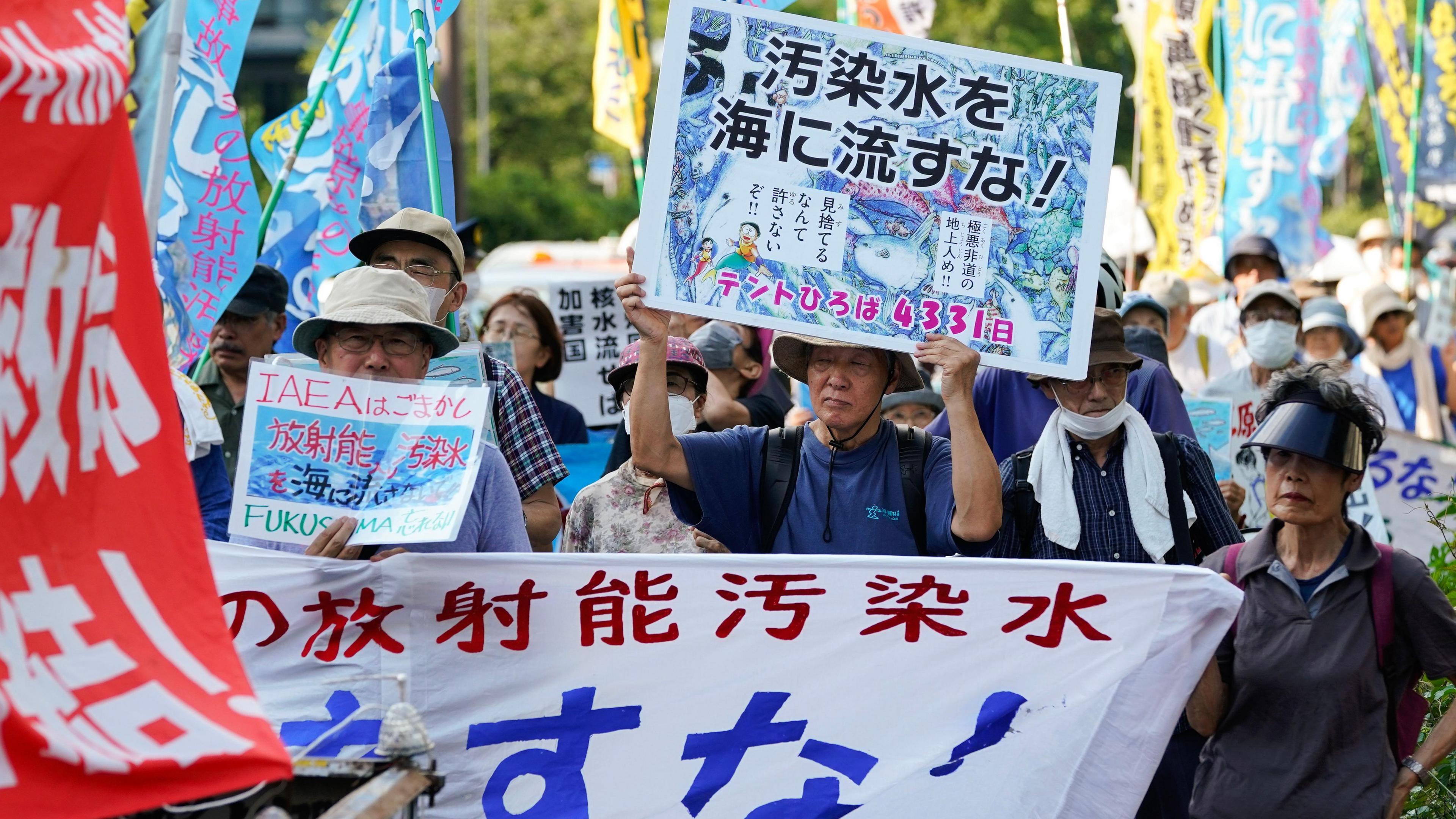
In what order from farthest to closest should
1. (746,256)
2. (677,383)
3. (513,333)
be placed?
1. (513,333)
2. (677,383)
3. (746,256)

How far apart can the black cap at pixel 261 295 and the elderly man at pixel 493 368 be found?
2.98 feet

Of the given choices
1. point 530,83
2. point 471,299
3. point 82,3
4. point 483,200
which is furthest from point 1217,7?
point 530,83

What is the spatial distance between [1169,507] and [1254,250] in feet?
17.5

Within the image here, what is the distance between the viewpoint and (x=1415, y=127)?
11.5 meters

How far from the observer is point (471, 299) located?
13562 mm

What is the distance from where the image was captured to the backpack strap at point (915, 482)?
400 centimetres

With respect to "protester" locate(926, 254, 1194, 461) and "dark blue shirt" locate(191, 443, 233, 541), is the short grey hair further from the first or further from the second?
"dark blue shirt" locate(191, 443, 233, 541)

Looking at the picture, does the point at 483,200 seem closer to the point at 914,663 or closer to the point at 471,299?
the point at 471,299

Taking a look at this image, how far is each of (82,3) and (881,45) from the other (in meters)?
2.04

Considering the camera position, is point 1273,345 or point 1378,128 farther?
point 1378,128

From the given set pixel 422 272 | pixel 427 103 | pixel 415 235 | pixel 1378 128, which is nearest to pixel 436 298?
pixel 422 272

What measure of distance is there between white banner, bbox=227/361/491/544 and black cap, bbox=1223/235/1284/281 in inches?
250

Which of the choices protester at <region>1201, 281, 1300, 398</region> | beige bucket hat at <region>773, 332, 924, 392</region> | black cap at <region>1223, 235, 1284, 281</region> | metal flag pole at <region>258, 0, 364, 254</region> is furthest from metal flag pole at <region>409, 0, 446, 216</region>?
black cap at <region>1223, 235, 1284, 281</region>

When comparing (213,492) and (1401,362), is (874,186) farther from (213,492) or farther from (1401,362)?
(1401,362)
